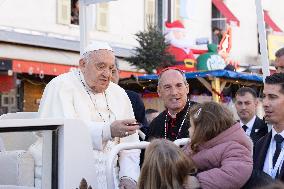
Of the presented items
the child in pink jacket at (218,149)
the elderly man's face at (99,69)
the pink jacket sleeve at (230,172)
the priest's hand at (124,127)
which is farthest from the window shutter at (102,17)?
the pink jacket sleeve at (230,172)

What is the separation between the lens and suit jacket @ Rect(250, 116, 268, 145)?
5.42 m

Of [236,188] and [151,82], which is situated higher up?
[151,82]

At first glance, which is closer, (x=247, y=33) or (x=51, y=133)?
(x=51, y=133)

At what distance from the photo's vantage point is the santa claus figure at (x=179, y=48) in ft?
53.7

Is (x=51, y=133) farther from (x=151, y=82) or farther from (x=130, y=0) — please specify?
(x=130, y=0)

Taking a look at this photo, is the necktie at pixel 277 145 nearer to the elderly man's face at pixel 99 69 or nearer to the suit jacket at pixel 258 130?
the elderly man's face at pixel 99 69

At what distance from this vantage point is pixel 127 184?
3.54 metres

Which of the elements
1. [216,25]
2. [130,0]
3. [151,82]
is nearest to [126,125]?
[151,82]

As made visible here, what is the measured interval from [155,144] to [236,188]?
0.52m

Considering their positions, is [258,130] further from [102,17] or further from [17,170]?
[102,17]

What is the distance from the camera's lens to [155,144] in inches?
112

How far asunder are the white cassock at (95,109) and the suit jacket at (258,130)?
5.07 ft

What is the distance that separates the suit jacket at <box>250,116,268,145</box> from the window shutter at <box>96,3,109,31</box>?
11.5m

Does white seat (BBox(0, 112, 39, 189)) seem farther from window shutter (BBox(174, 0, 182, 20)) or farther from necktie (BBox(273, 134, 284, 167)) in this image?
window shutter (BBox(174, 0, 182, 20))
